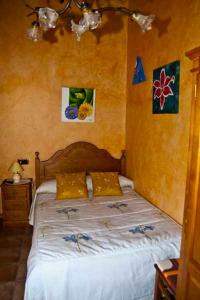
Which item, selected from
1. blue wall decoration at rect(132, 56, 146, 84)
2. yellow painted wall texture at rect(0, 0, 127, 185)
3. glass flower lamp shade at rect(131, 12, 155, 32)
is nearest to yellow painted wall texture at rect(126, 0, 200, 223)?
blue wall decoration at rect(132, 56, 146, 84)

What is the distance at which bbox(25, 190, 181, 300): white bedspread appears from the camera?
65.5 inches

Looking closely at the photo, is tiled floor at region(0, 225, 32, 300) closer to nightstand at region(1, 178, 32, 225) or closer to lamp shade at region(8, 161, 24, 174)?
nightstand at region(1, 178, 32, 225)

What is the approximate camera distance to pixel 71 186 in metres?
3.00

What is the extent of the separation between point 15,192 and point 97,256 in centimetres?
186

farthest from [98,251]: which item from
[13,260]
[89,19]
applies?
[89,19]

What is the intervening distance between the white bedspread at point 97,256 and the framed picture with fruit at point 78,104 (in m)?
1.66

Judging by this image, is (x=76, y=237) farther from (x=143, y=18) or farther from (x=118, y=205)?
(x=143, y=18)

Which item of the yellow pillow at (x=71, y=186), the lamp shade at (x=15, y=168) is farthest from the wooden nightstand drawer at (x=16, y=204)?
the yellow pillow at (x=71, y=186)

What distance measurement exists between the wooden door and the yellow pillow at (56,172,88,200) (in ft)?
5.95

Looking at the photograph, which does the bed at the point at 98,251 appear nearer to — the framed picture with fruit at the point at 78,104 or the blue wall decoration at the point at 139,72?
the framed picture with fruit at the point at 78,104

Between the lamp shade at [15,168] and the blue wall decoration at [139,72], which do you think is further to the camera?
the lamp shade at [15,168]

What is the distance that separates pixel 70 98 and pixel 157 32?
1.47 metres

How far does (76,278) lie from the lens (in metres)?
1.70

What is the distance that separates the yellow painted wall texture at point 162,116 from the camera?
7.04ft
